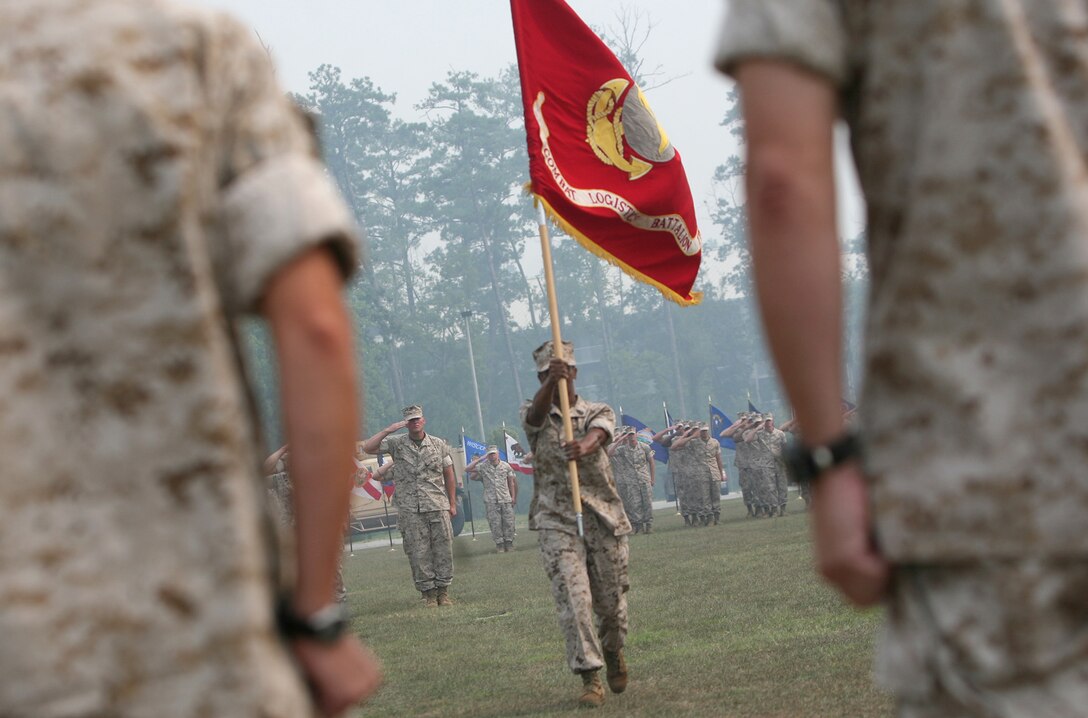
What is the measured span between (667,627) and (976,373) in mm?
11445

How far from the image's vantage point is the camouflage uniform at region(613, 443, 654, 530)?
119 ft

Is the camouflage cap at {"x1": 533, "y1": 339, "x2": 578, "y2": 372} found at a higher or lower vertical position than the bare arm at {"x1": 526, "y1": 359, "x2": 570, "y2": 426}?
higher

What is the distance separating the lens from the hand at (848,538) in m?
1.79

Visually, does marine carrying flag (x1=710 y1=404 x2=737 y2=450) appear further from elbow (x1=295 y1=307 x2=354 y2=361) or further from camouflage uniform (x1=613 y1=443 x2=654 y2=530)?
elbow (x1=295 y1=307 x2=354 y2=361)

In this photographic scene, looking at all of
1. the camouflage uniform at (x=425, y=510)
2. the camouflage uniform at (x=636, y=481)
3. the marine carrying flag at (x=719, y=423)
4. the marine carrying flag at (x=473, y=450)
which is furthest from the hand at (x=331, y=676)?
the marine carrying flag at (x=719, y=423)

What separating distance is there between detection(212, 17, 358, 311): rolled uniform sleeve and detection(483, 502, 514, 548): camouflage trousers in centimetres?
3312

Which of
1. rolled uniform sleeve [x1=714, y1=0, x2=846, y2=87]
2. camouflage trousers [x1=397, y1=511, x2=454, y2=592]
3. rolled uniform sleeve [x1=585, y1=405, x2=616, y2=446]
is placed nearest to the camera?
rolled uniform sleeve [x1=714, y1=0, x2=846, y2=87]

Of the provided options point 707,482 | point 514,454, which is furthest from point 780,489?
point 514,454

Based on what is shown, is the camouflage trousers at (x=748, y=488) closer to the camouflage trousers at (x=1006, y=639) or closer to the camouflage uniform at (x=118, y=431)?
the camouflage trousers at (x=1006, y=639)

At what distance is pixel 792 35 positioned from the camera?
6.02 ft

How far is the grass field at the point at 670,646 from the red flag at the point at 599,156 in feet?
7.42

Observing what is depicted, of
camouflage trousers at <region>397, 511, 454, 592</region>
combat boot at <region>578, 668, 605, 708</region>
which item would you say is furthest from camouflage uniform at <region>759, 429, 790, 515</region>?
combat boot at <region>578, 668, 605, 708</region>

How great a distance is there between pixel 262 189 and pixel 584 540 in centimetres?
819

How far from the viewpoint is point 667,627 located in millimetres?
12992
